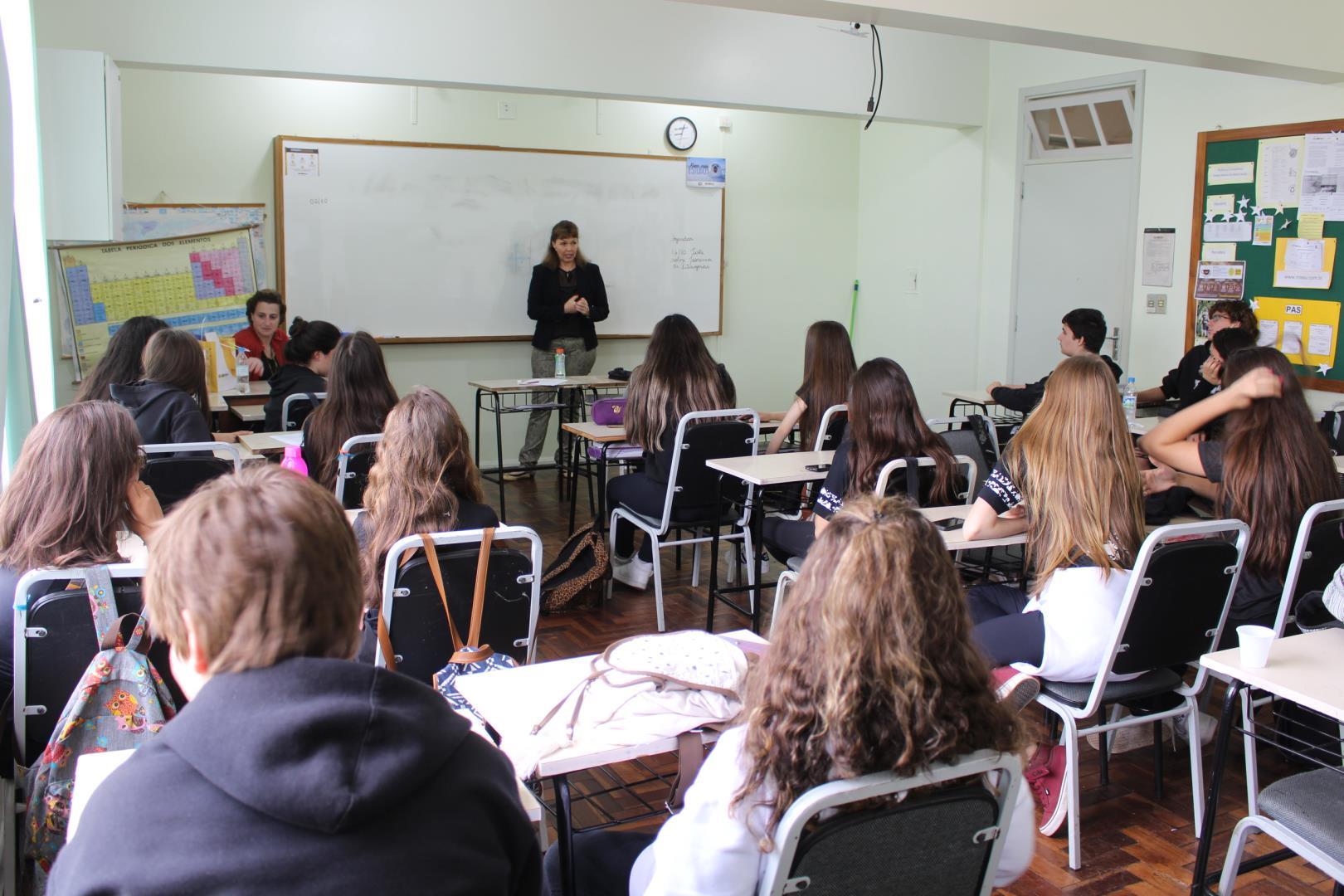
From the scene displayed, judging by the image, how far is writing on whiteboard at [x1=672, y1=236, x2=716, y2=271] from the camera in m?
7.84

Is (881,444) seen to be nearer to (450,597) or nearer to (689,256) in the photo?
(450,597)

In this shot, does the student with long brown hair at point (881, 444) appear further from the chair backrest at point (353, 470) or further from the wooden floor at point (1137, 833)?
the chair backrest at point (353, 470)

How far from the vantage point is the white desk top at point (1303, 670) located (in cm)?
196

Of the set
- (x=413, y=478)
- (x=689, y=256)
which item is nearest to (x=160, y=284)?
(x=689, y=256)

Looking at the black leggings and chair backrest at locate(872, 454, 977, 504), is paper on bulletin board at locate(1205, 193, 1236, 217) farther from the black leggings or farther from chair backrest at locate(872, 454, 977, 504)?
the black leggings

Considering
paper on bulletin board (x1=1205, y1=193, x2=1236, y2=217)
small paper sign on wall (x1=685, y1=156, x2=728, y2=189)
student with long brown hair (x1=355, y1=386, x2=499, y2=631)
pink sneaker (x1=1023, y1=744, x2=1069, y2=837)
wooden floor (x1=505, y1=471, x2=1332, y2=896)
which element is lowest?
wooden floor (x1=505, y1=471, x2=1332, y2=896)

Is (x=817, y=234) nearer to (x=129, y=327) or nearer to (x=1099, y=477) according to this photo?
(x=129, y=327)

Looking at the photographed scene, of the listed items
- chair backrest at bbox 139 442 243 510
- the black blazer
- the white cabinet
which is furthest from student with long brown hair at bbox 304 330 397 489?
the black blazer

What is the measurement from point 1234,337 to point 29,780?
4579mm

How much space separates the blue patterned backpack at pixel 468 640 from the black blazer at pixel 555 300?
4931 millimetres

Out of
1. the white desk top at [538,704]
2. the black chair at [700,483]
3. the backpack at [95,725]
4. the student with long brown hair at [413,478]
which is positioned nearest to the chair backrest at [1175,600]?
the white desk top at [538,704]

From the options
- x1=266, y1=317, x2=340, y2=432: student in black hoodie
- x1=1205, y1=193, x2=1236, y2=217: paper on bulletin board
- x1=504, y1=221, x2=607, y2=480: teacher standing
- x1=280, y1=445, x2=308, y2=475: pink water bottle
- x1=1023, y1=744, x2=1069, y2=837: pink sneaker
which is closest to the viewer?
x1=1023, y1=744, x2=1069, y2=837: pink sneaker

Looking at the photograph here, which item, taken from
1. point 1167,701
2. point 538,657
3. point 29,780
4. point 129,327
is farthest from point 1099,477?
point 129,327

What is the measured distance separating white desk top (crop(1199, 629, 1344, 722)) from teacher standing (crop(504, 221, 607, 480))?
5106mm
